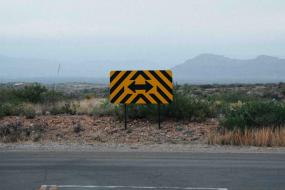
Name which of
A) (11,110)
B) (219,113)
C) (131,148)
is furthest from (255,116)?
(11,110)

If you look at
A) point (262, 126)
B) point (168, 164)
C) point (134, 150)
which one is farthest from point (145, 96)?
point (168, 164)

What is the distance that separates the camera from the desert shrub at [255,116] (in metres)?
13.7

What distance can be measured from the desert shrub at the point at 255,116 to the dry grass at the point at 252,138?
749 millimetres

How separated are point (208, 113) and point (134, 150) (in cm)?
653

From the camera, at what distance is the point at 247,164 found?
9.16 metres

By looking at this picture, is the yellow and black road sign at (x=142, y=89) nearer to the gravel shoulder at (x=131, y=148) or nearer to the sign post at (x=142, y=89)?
the sign post at (x=142, y=89)

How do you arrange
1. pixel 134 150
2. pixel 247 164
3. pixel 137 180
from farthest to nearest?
1. pixel 134 150
2. pixel 247 164
3. pixel 137 180

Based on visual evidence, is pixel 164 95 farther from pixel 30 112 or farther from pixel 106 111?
pixel 30 112

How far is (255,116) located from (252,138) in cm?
185

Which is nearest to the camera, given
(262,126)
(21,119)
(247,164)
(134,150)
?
(247,164)

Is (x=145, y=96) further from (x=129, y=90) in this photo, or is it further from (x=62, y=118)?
(x=62, y=118)

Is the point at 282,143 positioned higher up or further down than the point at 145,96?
further down

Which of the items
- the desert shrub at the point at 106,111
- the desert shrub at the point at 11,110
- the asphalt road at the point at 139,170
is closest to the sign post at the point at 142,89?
the desert shrub at the point at 106,111

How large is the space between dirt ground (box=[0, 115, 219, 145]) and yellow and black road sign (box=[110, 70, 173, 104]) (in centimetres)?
121
